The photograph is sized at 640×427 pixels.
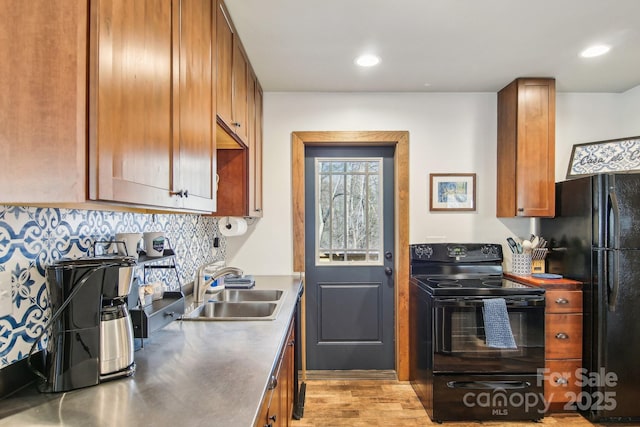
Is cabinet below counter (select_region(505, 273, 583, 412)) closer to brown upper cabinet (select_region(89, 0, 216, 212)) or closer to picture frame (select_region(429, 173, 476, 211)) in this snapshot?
picture frame (select_region(429, 173, 476, 211))

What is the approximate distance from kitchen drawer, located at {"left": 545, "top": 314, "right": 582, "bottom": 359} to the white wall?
775 mm

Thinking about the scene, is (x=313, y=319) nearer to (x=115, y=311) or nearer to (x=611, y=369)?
(x=611, y=369)

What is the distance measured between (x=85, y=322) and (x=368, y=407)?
88.2 inches

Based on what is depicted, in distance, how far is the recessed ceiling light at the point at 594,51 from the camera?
2.36m

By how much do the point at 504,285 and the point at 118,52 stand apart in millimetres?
2756

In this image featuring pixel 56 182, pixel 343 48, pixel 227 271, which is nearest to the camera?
pixel 56 182

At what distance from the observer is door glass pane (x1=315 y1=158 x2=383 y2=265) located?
3.33 m

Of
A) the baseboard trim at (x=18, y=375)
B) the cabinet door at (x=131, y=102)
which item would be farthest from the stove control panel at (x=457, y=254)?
the baseboard trim at (x=18, y=375)

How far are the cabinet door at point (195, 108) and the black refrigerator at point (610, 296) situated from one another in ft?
8.13

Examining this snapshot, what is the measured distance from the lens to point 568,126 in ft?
10.4

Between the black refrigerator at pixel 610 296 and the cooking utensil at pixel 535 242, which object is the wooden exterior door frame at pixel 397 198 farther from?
the black refrigerator at pixel 610 296

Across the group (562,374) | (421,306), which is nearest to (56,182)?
(421,306)

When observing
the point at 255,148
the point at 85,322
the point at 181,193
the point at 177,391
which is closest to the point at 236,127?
the point at 255,148

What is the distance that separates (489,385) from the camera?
251 cm
